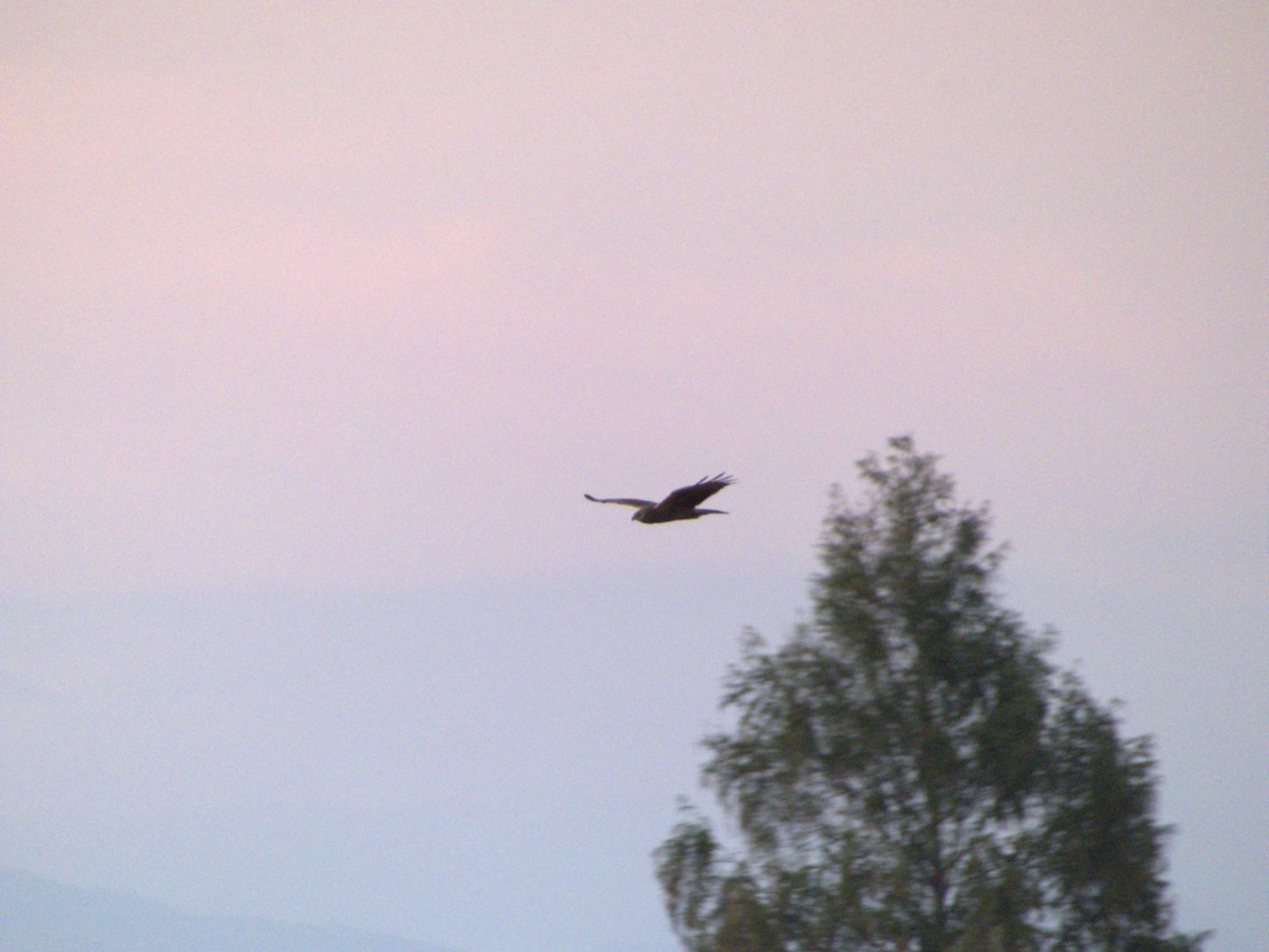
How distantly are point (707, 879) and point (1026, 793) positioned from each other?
4.23 m

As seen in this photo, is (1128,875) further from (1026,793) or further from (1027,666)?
(1027,666)

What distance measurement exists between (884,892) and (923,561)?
4449mm

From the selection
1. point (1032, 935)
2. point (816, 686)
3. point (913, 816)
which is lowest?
point (1032, 935)

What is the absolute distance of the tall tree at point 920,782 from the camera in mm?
17672

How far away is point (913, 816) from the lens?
1842 cm

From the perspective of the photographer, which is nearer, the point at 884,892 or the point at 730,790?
the point at 884,892

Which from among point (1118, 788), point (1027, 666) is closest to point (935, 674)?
point (1027, 666)

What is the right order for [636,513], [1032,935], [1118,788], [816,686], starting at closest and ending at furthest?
1. [636,513]
2. [1032,935]
3. [1118,788]
4. [816,686]

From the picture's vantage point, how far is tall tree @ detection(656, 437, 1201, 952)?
1767 cm

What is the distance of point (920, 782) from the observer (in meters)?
18.4

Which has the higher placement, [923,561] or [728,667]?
[923,561]

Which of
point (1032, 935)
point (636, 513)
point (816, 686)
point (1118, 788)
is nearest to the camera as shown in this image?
point (636, 513)

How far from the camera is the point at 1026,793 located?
1831 cm

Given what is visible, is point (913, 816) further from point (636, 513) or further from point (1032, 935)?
point (636, 513)
